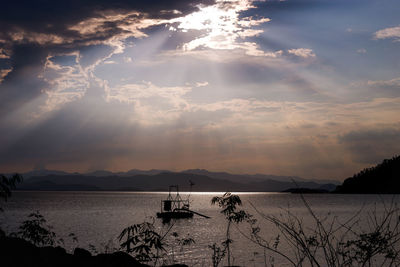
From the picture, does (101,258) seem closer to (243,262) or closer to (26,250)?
(26,250)

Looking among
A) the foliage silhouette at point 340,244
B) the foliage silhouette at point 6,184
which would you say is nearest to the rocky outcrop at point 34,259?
the foliage silhouette at point 6,184

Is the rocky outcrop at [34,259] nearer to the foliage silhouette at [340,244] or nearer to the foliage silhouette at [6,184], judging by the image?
the foliage silhouette at [6,184]

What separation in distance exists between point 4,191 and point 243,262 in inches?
983

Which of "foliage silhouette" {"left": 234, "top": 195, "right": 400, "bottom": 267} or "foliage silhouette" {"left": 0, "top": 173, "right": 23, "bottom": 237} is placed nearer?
"foliage silhouette" {"left": 234, "top": 195, "right": 400, "bottom": 267}

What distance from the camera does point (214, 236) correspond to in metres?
57.9

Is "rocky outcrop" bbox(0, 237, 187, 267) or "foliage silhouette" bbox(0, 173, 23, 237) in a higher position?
"foliage silhouette" bbox(0, 173, 23, 237)

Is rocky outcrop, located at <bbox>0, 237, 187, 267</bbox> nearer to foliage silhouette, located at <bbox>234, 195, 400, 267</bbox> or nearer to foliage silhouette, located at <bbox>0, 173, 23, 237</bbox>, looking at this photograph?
foliage silhouette, located at <bbox>0, 173, 23, 237</bbox>

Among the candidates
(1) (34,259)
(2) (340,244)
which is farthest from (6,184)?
(2) (340,244)

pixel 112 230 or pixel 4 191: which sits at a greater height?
pixel 4 191

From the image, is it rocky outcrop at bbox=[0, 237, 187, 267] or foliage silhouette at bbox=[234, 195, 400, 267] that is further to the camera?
rocky outcrop at bbox=[0, 237, 187, 267]

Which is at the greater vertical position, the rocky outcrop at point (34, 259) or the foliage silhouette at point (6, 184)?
the foliage silhouette at point (6, 184)

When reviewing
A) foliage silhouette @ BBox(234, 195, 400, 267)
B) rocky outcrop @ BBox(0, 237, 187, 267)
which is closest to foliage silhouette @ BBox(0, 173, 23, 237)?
rocky outcrop @ BBox(0, 237, 187, 267)

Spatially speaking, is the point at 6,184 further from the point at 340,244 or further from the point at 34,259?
the point at 340,244

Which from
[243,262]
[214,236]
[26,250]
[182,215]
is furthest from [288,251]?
[182,215]
